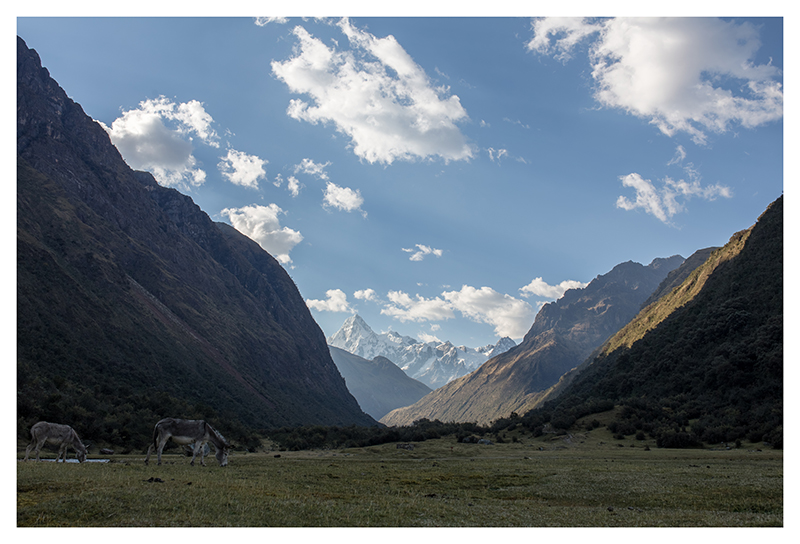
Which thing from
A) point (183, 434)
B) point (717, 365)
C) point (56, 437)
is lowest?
point (56, 437)

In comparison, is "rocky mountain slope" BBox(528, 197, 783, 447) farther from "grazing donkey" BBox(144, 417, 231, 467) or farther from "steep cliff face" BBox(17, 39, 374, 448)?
"steep cliff face" BBox(17, 39, 374, 448)

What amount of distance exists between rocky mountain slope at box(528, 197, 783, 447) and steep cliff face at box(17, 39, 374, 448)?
53.4 m

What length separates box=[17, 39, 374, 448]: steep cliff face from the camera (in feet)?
195

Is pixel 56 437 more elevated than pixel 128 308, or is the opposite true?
pixel 128 308

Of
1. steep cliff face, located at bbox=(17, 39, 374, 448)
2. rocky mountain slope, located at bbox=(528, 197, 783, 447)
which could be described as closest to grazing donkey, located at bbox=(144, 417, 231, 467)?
steep cliff face, located at bbox=(17, 39, 374, 448)

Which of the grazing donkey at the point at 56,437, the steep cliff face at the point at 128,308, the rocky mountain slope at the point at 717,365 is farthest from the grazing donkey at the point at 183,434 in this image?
the rocky mountain slope at the point at 717,365

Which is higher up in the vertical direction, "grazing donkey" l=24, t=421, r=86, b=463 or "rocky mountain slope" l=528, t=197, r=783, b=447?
"rocky mountain slope" l=528, t=197, r=783, b=447

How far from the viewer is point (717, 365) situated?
204ft

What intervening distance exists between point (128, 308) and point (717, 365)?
355 ft

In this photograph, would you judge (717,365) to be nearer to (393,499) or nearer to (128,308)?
(393,499)

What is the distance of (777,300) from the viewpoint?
6322 cm

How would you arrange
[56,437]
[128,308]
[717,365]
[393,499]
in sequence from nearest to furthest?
1. [393,499]
2. [56,437]
3. [717,365]
4. [128,308]

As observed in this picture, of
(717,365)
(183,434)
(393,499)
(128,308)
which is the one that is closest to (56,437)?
(183,434)

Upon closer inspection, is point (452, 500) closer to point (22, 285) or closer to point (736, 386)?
point (736, 386)
